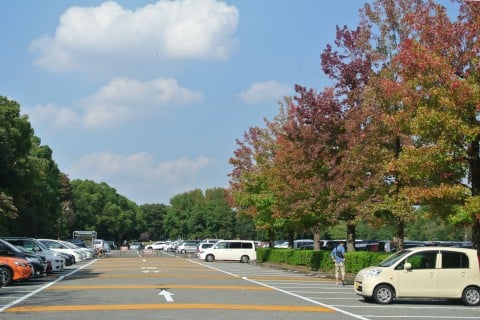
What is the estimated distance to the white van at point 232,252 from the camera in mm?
47812

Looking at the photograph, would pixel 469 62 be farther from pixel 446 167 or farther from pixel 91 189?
pixel 91 189

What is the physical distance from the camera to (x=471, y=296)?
1789 centimetres

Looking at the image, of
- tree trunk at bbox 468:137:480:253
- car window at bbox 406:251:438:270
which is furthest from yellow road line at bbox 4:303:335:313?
tree trunk at bbox 468:137:480:253

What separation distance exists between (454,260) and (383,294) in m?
2.33

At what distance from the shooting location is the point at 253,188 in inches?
1810

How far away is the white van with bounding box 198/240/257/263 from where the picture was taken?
157ft

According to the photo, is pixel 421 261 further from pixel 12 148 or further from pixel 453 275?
pixel 12 148

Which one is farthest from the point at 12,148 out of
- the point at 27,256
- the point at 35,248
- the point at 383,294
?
the point at 383,294

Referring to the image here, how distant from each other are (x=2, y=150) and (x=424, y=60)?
101 ft

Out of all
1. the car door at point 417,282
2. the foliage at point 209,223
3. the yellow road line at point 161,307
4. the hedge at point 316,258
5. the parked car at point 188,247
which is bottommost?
the yellow road line at point 161,307

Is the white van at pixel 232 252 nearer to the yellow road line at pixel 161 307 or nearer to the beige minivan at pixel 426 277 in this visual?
the beige minivan at pixel 426 277

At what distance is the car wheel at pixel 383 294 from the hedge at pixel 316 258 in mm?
8067

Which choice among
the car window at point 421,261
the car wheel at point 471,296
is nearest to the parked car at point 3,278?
the car window at point 421,261

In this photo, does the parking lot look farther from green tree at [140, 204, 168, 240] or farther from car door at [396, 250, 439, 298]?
green tree at [140, 204, 168, 240]
